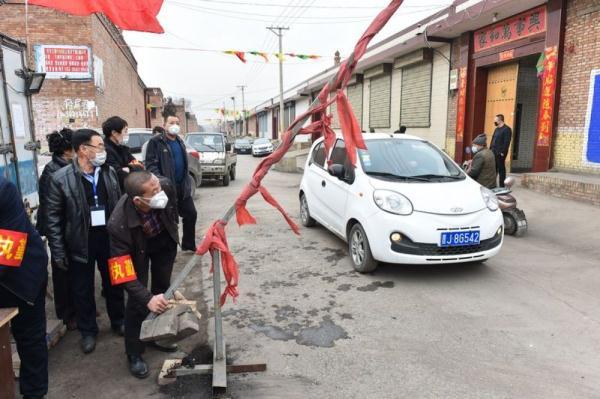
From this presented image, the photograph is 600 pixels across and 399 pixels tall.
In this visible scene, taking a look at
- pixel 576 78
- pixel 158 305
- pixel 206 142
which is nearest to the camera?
pixel 158 305

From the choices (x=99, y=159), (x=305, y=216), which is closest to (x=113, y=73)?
(x=305, y=216)

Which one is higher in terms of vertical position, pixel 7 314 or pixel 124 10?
pixel 124 10

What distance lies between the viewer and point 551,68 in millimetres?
10516

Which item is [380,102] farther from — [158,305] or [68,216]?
[158,305]

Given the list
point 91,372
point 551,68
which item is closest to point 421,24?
point 551,68

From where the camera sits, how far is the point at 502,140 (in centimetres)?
971

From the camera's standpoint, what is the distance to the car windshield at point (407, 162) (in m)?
5.51

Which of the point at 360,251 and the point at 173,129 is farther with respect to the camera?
the point at 173,129

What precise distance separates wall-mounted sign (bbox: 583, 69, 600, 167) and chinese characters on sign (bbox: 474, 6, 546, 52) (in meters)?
2.13

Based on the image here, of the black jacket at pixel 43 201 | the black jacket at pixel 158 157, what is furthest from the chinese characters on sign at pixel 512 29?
the black jacket at pixel 43 201

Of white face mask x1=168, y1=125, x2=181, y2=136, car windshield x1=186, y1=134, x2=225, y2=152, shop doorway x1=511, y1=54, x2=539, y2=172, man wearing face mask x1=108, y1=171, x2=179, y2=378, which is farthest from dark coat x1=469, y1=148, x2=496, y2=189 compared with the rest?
car windshield x1=186, y1=134, x2=225, y2=152

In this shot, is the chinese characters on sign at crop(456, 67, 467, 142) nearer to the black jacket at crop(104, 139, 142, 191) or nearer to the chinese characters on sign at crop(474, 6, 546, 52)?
the chinese characters on sign at crop(474, 6, 546, 52)

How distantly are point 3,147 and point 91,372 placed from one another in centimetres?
269

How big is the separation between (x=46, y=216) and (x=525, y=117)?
14.1 meters
